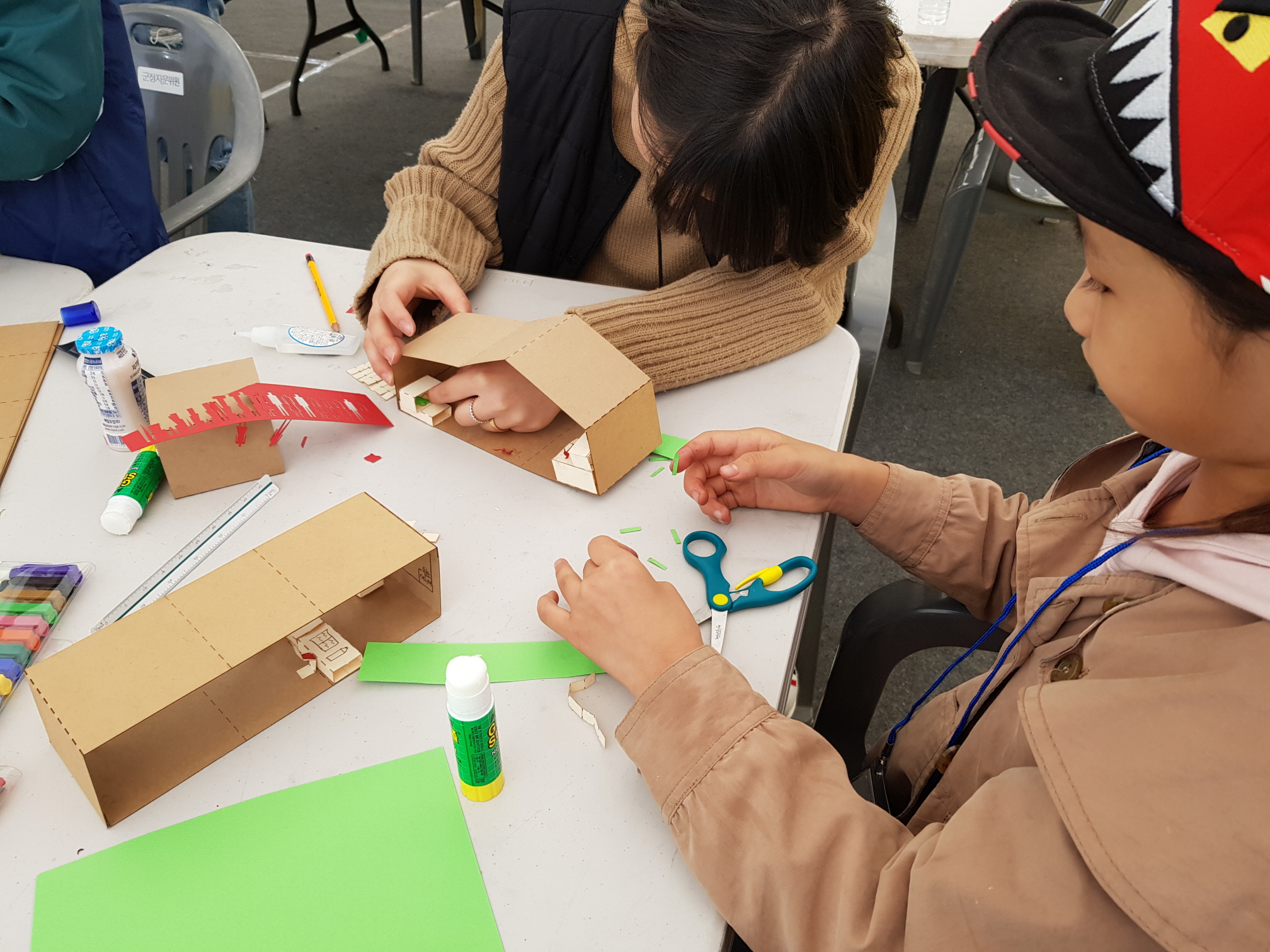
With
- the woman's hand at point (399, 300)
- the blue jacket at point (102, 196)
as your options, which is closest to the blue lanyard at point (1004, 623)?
the woman's hand at point (399, 300)

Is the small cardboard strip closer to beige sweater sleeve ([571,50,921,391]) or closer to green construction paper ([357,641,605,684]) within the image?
green construction paper ([357,641,605,684])

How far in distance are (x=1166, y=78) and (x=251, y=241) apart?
1129 millimetres

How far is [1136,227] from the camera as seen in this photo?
0.42m

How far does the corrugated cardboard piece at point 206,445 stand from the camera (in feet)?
2.55

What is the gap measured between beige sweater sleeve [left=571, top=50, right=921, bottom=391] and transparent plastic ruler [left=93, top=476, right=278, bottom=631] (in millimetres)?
396

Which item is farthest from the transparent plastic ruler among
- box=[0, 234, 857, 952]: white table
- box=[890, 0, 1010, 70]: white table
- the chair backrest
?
box=[890, 0, 1010, 70]: white table

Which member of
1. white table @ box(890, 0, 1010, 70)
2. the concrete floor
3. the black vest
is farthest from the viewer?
the concrete floor

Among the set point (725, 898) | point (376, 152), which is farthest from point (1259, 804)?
point (376, 152)

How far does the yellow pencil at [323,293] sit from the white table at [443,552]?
0.04 ft

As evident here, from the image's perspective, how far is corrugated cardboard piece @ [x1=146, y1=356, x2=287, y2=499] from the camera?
78 cm

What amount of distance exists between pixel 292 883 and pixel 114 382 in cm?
53

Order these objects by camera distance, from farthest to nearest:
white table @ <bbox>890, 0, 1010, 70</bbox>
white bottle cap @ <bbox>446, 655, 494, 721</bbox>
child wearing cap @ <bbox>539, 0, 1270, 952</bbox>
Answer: white table @ <bbox>890, 0, 1010, 70</bbox> < white bottle cap @ <bbox>446, 655, 494, 721</bbox> < child wearing cap @ <bbox>539, 0, 1270, 952</bbox>

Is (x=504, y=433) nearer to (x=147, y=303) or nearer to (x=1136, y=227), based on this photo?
(x=147, y=303)

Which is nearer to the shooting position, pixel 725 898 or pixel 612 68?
pixel 725 898
